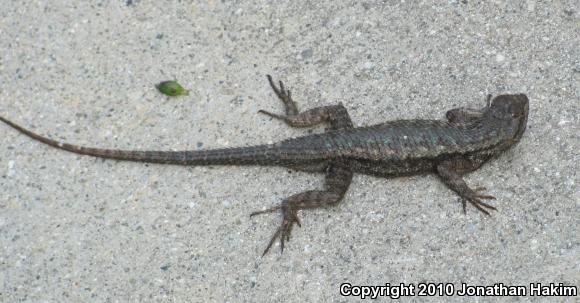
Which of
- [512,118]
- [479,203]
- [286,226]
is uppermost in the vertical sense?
[512,118]

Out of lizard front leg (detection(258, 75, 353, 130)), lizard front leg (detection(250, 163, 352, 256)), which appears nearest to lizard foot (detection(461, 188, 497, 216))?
lizard front leg (detection(250, 163, 352, 256))

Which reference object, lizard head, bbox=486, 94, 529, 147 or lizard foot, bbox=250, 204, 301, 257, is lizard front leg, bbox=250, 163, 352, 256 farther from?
lizard head, bbox=486, 94, 529, 147

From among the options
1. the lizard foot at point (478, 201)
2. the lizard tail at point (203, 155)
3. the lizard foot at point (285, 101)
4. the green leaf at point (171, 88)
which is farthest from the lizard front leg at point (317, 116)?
the lizard foot at point (478, 201)

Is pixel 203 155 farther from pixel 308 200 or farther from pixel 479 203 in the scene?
pixel 479 203

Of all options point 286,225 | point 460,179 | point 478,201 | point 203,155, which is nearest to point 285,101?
point 203,155

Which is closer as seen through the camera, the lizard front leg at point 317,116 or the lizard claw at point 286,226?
the lizard claw at point 286,226

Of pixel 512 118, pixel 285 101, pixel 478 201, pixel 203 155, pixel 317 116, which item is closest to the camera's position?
pixel 478 201

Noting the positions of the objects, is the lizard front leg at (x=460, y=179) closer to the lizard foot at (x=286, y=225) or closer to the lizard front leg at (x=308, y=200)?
the lizard front leg at (x=308, y=200)

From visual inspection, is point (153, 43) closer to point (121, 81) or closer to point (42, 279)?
point (121, 81)
